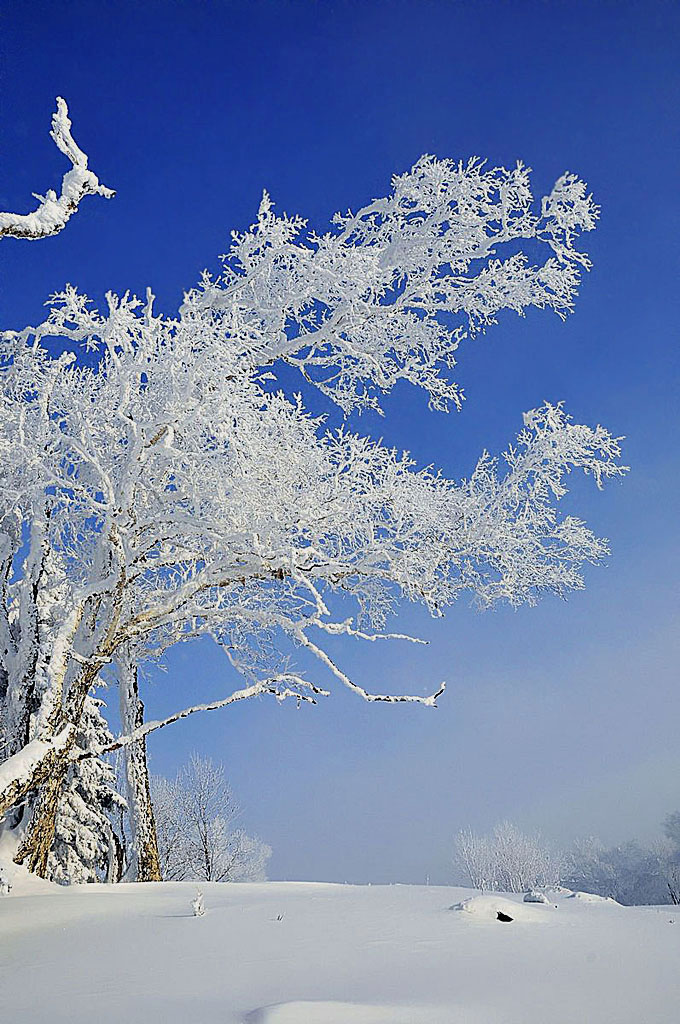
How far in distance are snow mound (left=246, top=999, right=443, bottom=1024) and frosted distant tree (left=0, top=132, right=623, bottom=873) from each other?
17.6ft

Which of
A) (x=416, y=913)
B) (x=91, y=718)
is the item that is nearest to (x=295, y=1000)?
(x=416, y=913)

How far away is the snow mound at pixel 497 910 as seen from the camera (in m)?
6.01

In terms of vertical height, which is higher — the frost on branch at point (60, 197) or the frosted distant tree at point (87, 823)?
the frost on branch at point (60, 197)

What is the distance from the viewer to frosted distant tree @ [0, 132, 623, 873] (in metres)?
8.73

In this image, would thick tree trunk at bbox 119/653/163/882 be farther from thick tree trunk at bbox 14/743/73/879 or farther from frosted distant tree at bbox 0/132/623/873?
thick tree trunk at bbox 14/743/73/879

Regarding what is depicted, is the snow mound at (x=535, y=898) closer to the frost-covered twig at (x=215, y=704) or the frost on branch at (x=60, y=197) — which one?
the frost-covered twig at (x=215, y=704)

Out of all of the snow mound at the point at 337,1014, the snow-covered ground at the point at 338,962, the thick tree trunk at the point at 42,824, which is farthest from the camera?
the thick tree trunk at the point at 42,824

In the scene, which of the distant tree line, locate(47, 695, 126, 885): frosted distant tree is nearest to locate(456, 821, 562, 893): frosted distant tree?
the distant tree line

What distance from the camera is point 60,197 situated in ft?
20.6

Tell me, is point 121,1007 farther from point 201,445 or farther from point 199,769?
point 199,769

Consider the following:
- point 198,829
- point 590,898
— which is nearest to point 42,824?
point 590,898

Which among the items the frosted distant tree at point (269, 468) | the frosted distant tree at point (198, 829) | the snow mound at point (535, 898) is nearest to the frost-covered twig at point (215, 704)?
the frosted distant tree at point (269, 468)

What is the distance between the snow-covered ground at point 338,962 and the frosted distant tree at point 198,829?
22.4m

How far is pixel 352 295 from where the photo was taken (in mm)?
10555
